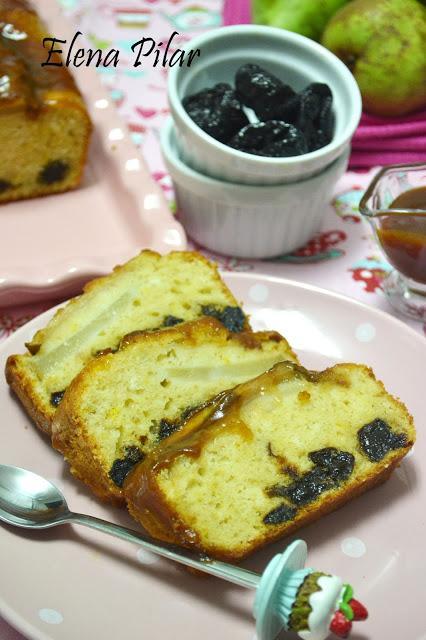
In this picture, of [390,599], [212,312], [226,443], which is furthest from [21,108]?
[390,599]

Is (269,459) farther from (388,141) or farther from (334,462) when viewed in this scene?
(388,141)

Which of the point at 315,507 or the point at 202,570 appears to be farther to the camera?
the point at 315,507

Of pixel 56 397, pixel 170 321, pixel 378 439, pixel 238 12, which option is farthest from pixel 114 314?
pixel 238 12

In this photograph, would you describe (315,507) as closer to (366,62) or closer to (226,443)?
(226,443)

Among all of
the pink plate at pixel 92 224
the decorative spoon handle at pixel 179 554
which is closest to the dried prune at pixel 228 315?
the pink plate at pixel 92 224

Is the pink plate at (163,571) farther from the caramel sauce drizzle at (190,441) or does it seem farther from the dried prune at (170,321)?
the dried prune at (170,321)

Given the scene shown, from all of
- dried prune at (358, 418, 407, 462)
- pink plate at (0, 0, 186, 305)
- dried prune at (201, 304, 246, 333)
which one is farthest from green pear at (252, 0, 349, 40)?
dried prune at (358, 418, 407, 462)
